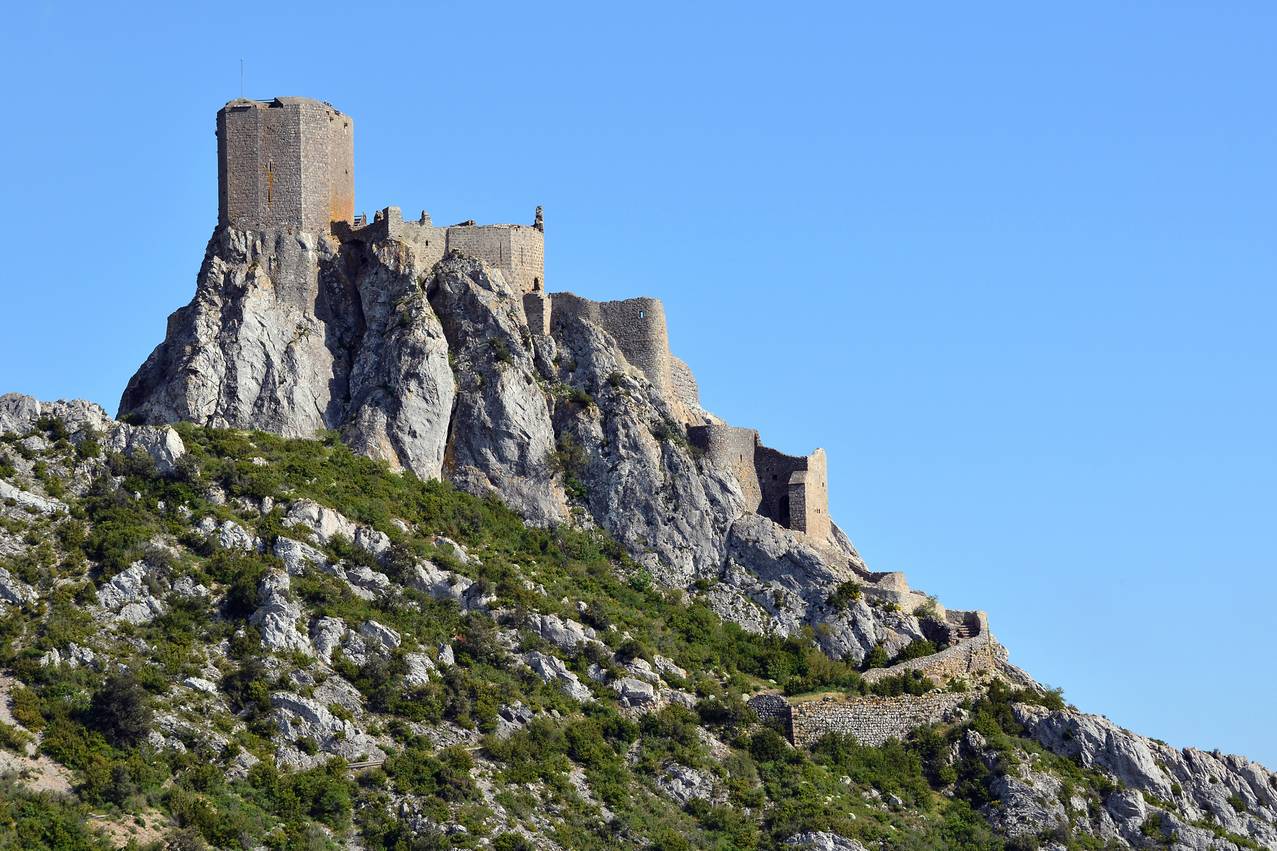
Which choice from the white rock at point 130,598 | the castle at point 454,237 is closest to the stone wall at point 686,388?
the castle at point 454,237

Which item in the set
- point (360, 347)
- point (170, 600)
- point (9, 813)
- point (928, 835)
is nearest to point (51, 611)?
point (170, 600)

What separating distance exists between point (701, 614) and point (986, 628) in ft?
35.4

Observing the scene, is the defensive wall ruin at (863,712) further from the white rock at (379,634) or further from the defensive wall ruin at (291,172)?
the defensive wall ruin at (291,172)

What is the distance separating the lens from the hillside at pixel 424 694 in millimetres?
91000

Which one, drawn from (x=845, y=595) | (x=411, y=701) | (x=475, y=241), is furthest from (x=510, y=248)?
(x=411, y=701)

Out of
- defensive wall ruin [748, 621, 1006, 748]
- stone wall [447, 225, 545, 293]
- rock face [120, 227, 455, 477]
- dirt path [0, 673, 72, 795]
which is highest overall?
stone wall [447, 225, 545, 293]

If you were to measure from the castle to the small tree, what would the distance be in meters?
26.4

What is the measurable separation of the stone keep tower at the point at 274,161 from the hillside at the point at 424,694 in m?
9.74

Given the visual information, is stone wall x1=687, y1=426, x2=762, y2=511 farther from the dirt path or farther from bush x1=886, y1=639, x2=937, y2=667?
the dirt path

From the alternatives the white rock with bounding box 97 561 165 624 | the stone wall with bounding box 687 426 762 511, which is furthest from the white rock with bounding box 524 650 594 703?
the stone wall with bounding box 687 426 762 511

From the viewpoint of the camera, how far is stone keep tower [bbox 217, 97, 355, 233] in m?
112

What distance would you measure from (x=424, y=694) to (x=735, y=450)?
70.6ft

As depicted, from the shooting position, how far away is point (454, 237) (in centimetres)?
11469

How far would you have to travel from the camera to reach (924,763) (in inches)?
4090
